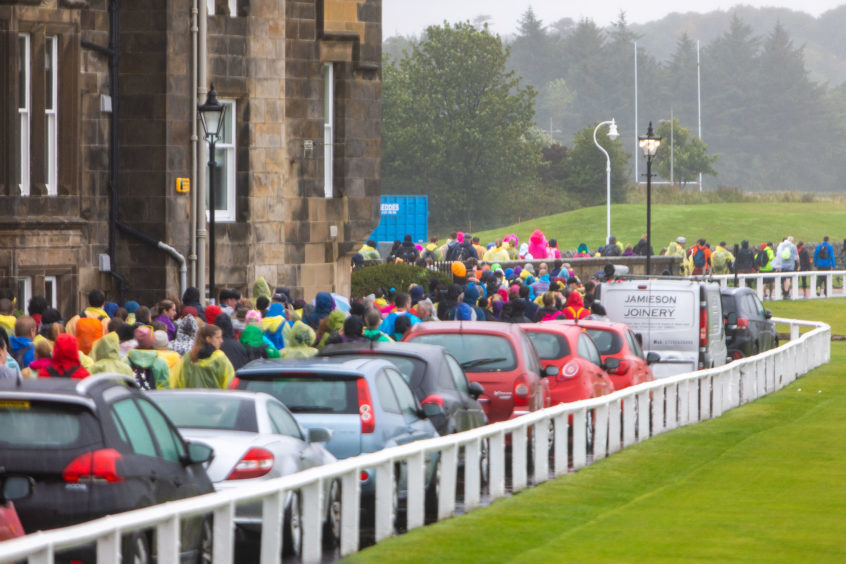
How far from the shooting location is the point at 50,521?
8992mm

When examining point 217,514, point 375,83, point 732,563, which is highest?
point 375,83

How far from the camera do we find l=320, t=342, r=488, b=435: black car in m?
14.6

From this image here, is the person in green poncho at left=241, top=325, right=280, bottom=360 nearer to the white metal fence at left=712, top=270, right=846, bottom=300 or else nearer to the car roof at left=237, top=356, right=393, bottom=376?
the car roof at left=237, top=356, right=393, bottom=376

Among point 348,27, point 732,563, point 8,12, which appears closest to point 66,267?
point 8,12

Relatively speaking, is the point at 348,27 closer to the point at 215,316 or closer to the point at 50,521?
the point at 215,316

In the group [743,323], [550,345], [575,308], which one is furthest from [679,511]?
[743,323]

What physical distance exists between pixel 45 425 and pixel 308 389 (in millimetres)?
4061

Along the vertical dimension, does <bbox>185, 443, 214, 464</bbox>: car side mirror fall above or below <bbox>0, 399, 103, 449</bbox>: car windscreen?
below

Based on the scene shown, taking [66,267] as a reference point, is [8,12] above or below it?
above

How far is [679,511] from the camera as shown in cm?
1331

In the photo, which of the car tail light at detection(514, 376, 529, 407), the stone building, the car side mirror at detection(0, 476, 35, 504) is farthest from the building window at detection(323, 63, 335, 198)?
the car side mirror at detection(0, 476, 35, 504)

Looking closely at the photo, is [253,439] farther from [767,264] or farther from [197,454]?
[767,264]

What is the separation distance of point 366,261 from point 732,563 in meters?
28.7

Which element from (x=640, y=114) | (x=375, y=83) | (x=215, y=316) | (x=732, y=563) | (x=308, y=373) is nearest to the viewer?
(x=732, y=563)
